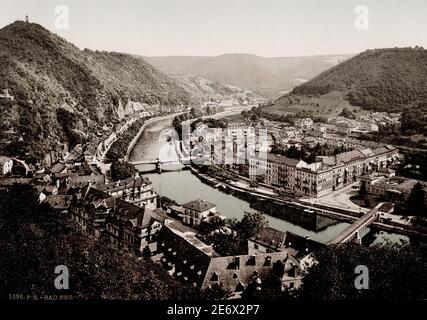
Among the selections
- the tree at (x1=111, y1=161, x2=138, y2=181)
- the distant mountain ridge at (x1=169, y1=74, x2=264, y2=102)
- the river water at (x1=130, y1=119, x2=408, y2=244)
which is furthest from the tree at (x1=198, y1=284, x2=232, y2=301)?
the distant mountain ridge at (x1=169, y1=74, x2=264, y2=102)

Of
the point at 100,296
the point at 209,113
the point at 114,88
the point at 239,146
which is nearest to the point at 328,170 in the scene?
the point at 239,146

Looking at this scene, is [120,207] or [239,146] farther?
[239,146]

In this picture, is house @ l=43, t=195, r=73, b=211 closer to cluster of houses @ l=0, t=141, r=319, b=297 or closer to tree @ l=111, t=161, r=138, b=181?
cluster of houses @ l=0, t=141, r=319, b=297

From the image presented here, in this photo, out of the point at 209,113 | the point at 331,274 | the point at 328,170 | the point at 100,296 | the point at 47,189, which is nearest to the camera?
the point at 100,296

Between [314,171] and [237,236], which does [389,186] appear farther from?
[237,236]

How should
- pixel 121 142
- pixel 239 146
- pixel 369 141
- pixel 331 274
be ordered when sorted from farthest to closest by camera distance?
1. pixel 121 142
2. pixel 369 141
3. pixel 239 146
4. pixel 331 274

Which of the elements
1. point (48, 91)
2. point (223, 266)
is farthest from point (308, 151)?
point (223, 266)

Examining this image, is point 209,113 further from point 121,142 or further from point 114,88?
point 121,142
